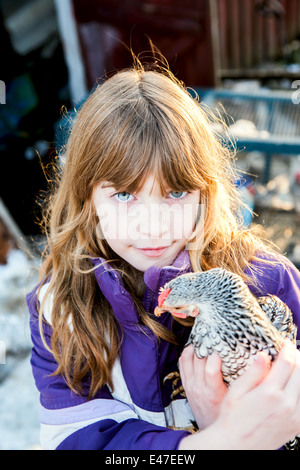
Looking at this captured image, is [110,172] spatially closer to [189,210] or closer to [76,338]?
[189,210]

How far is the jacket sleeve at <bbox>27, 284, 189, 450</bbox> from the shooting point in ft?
3.49

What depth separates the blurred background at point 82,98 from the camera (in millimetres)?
2941

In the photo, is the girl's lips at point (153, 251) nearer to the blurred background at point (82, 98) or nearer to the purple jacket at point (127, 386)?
the purple jacket at point (127, 386)

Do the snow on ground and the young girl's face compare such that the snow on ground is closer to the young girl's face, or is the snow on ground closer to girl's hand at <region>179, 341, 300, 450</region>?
the young girl's face

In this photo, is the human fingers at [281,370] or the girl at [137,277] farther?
the girl at [137,277]

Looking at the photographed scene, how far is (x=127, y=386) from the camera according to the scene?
1304mm

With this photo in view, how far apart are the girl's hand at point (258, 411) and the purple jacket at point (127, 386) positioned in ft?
0.58

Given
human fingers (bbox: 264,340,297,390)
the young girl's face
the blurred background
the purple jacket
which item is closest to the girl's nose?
the young girl's face

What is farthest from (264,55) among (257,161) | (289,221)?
(289,221)

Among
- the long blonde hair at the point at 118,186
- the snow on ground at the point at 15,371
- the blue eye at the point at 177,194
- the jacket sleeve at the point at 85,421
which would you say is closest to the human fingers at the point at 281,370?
the jacket sleeve at the point at 85,421

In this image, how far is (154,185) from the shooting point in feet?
3.93

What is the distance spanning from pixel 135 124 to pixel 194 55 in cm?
288

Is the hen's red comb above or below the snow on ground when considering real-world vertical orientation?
above

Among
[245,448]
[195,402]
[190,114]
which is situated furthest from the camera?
[190,114]
